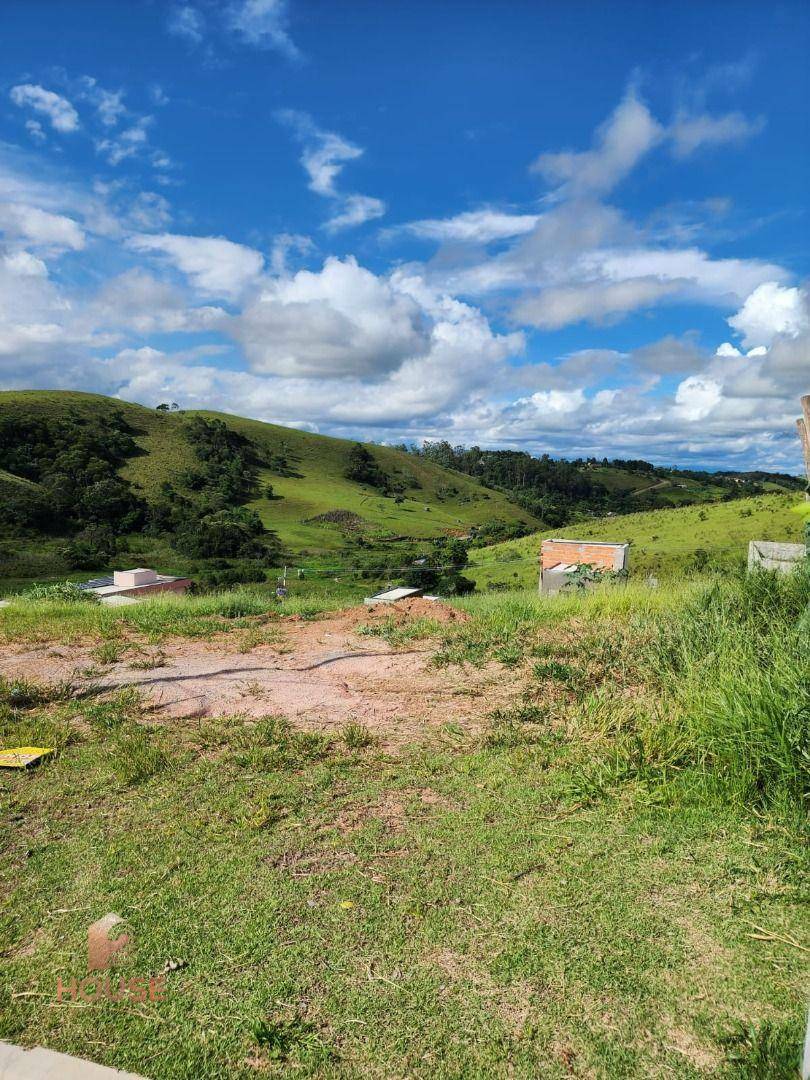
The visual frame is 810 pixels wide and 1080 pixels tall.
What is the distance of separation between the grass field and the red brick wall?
19384 mm

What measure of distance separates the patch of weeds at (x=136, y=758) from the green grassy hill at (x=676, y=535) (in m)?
29.4

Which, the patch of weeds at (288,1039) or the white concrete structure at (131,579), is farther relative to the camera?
the white concrete structure at (131,579)

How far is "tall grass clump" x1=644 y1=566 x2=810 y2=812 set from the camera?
132 inches

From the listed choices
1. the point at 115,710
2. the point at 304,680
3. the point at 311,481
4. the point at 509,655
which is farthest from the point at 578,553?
the point at 311,481

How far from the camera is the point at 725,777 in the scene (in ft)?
11.3

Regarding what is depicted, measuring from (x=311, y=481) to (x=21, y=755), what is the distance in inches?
4298

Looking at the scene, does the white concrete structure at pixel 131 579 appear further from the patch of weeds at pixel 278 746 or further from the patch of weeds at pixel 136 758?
the patch of weeds at pixel 278 746

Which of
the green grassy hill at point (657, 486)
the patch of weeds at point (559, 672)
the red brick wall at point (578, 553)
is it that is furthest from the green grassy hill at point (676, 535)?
the green grassy hill at point (657, 486)

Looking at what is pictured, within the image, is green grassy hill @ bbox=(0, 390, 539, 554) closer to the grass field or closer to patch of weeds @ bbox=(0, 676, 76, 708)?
patch of weeds @ bbox=(0, 676, 76, 708)

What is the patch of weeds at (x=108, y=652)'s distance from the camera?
657cm

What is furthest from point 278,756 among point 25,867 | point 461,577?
point 461,577

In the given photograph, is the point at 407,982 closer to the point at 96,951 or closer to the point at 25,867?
the point at 96,951

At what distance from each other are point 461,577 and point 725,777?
3858 cm

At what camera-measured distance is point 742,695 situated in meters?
3.81
